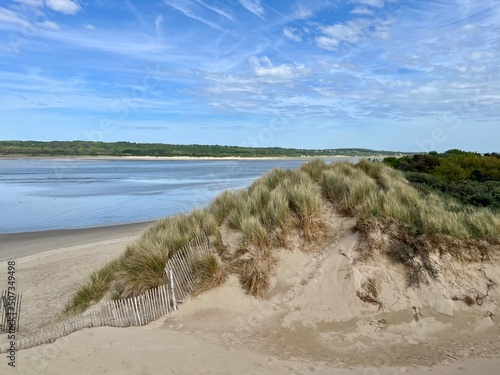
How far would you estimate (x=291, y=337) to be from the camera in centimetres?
771

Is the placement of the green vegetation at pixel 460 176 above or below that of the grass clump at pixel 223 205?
above

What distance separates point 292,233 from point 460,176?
13.9m

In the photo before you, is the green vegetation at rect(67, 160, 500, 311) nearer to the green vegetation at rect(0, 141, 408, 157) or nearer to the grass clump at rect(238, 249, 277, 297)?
the grass clump at rect(238, 249, 277, 297)

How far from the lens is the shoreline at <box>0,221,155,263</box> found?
15.9m

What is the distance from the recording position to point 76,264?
13.7m

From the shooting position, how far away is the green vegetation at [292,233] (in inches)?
345

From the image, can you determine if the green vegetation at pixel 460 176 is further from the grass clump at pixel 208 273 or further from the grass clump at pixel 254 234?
the grass clump at pixel 208 273

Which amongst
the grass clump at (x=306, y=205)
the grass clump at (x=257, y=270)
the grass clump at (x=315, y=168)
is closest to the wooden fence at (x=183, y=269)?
the grass clump at (x=257, y=270)

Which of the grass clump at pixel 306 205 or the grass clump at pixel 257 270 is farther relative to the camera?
the grass clump at pixel 306 205

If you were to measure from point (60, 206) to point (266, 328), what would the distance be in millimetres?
23425

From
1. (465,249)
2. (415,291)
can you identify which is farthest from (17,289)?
(465,249)

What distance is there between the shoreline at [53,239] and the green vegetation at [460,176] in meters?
10.6

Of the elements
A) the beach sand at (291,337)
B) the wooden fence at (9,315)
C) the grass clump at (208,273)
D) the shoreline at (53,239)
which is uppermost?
the grass clump at (208,273)

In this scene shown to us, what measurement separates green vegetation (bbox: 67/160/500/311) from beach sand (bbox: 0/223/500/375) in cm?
40
